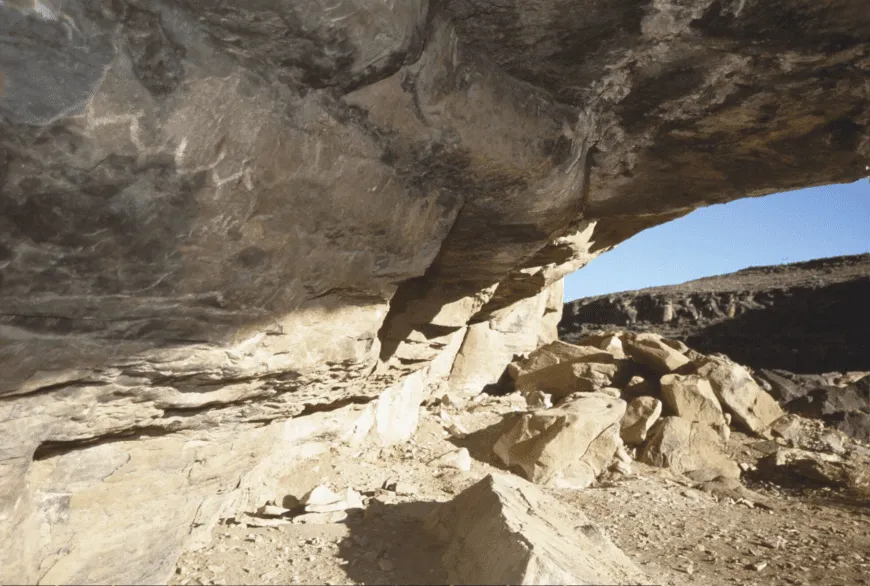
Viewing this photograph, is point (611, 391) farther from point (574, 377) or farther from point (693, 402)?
point (693, 402)

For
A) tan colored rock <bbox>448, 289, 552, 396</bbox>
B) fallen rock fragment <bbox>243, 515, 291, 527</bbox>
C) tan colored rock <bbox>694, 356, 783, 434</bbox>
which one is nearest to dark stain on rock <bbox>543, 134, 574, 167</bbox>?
fallen rock fragment <bbox>243, 515, 291, 527</bbox>

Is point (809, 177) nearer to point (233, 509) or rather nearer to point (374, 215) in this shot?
point (374, 215)

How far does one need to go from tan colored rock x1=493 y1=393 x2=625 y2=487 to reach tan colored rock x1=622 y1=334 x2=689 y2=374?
185cm

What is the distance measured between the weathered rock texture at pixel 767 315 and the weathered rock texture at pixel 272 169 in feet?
24.4

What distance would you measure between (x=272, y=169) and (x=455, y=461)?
9.24 ft

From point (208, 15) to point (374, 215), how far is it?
102 centimetres

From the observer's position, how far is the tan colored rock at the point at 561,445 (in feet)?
14.5

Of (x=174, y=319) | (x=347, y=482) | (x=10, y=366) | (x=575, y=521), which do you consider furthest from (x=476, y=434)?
(x=10, y=366)

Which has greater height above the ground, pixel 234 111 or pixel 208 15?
pixel 208 15

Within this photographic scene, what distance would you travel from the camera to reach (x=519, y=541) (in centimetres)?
222

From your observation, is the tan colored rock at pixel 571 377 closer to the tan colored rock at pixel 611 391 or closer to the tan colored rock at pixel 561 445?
the tan colored rock at pixel 611 391

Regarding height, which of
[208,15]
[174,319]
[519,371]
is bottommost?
[519,371]

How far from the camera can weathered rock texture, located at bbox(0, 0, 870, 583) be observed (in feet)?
6.80

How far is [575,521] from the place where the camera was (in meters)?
2.77
